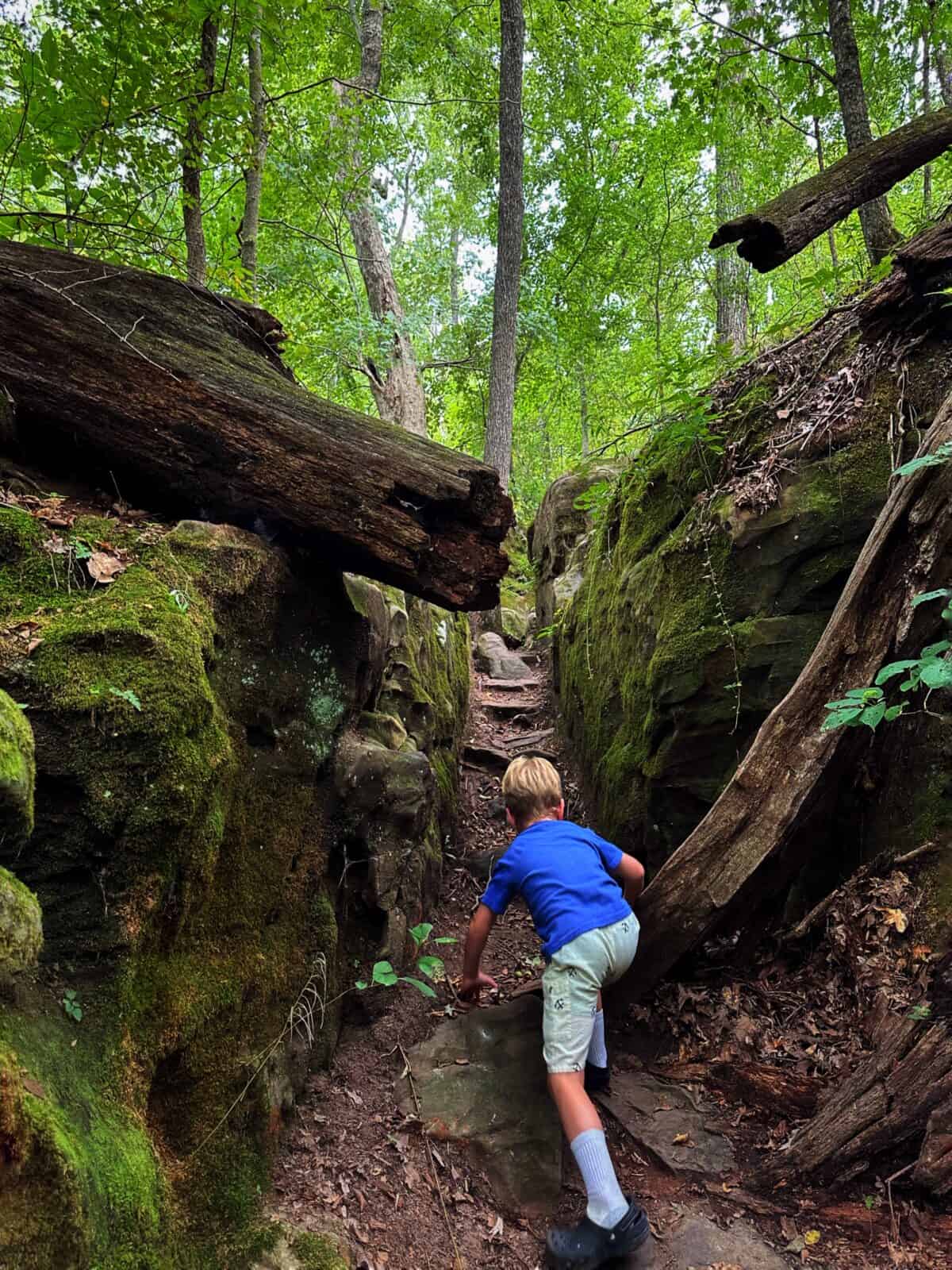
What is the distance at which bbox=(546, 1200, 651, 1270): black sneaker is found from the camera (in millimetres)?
2635

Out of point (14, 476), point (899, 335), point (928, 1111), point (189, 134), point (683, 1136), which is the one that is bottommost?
point (683, 1136)

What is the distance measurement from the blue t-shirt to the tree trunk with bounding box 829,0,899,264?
5708 mm

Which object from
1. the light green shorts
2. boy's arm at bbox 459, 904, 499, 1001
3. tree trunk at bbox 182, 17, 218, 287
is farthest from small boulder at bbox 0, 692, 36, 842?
tree trunk at bbox 182, 17, 218, 287

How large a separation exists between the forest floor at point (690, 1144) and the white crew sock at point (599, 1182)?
0.96ft

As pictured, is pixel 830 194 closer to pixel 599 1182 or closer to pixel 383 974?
pixel 383 974

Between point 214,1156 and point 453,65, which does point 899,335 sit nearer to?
point 214,1156

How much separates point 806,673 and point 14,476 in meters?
4.23

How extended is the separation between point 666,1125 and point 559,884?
1.29 m

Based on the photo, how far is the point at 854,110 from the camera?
19.7ft

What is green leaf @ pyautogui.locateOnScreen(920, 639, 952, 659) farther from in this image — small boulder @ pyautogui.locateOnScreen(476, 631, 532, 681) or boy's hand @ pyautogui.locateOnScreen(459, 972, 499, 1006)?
small boulder @ pyautogui.locateOnScreen(476, 631, 532, 681)

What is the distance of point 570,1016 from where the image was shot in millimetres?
3162

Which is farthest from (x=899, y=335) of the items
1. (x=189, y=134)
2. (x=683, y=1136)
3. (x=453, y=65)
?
(x=453, y=65)

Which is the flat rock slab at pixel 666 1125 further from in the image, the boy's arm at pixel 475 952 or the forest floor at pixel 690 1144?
the boy's arm at pixel 475 952

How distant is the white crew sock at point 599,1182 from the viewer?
2.67 meters
